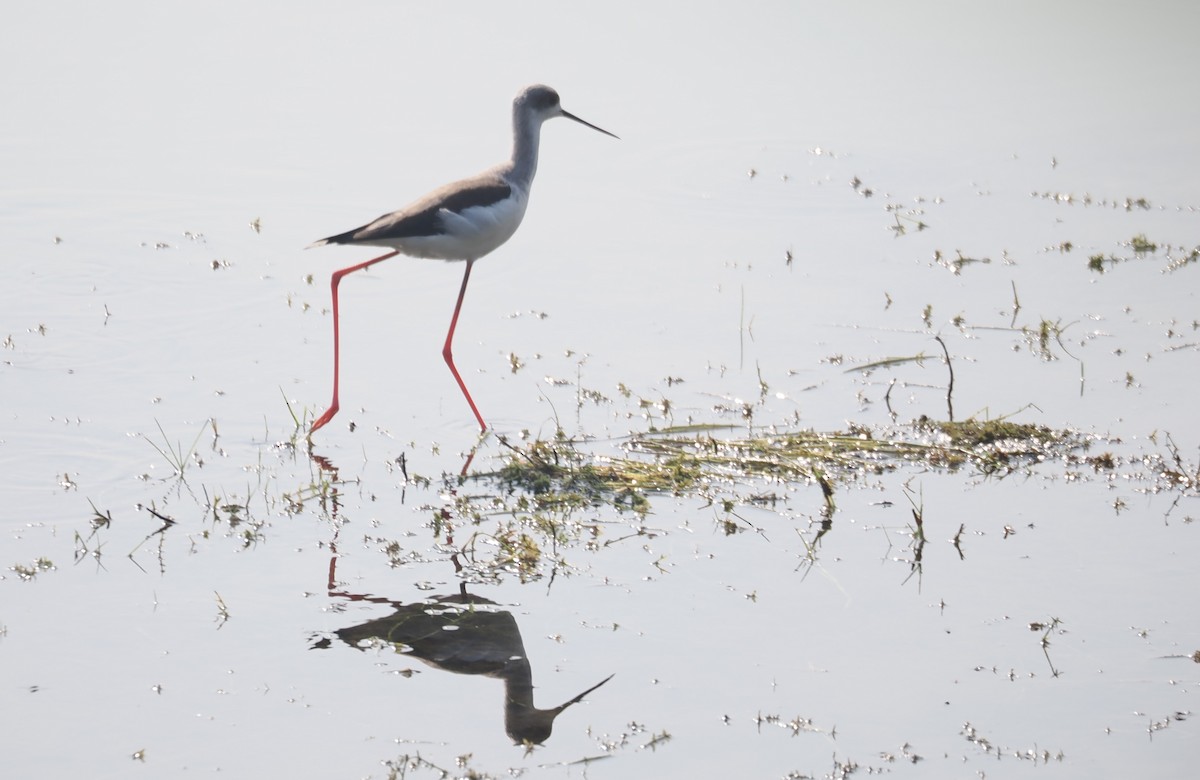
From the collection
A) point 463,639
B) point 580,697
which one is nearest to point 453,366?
point 463,639

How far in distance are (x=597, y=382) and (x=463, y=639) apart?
2529 millimetres

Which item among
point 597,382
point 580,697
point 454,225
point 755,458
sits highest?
point 454,225

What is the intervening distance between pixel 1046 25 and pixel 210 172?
8.28m

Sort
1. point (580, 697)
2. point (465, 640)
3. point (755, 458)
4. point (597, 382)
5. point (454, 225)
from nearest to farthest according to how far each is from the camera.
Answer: point (580, 697), point (465, 640), point (755, 458), point (454, 225), point (597, 382)

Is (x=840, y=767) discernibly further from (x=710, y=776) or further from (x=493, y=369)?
(x=493, y=369)

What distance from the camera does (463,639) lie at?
4906 millimetres

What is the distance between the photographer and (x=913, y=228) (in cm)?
969

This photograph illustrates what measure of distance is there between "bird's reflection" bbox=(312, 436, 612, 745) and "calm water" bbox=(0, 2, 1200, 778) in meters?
0.02

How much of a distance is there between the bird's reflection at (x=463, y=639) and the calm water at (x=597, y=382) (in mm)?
20

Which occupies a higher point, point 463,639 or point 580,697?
point 463,639

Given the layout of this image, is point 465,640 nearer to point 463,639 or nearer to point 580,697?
point 463,639

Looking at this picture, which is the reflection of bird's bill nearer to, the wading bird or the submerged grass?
the submerged grass

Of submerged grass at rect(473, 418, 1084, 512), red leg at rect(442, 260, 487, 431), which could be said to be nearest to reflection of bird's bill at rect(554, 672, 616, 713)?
submerged grass at rect(473, 418, 1084, 512)

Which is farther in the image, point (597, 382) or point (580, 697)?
point (597, 382)
